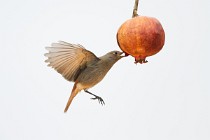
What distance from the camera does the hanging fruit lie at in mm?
1613

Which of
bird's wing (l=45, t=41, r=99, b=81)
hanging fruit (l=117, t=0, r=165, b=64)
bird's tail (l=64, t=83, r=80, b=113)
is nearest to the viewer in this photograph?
hanging fruit (l=117, t=0, r=165, b=64)

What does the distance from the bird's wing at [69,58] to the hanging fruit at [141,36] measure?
0.86m

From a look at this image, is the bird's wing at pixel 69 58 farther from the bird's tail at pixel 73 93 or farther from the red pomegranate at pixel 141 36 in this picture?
the red pomegranate at pixel 141 36

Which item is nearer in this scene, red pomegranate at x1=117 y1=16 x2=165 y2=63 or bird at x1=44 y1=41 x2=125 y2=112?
red pomegranate at x1=117 y1=16 x2=165 y2=63

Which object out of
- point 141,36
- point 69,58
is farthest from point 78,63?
point 141,36

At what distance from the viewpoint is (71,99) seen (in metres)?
3.13

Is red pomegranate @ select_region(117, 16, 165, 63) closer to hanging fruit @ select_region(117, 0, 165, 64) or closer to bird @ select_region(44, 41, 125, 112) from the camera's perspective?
hanging fruit @ select_region(117, 0, 165, 64)

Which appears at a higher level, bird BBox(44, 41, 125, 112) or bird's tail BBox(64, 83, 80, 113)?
bird BBox(44, 41, 125, 112)

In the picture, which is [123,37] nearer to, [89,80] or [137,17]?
[137,17]

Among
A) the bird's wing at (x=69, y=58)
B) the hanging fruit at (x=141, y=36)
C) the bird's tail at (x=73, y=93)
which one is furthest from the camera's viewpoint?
the bird's tail at (x=73, y=93)

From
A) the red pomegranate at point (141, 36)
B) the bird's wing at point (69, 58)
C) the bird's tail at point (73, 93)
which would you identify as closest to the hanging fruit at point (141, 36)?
the red pomegranate at point (141, 36)

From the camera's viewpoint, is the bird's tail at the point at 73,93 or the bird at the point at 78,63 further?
the bird's tail at the point at 73,93

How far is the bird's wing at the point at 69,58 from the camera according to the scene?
8.08ft

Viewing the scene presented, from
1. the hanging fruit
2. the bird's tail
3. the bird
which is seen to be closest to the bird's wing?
the bird
